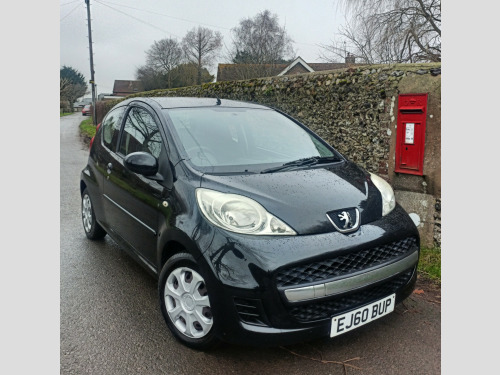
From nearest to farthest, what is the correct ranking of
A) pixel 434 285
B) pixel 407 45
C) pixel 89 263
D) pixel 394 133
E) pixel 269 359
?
pixel 269 359 < pixel 434 285 < pixel 89 263 < pixel 394 133 < pixel 407 45

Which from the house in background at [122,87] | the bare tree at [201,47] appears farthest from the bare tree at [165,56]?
the house in background at [122,87]

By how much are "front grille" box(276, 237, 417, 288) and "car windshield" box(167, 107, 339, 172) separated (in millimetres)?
887

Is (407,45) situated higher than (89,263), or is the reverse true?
(407,45)

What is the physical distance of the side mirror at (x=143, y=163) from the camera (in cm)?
288

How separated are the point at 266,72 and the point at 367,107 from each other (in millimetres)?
22269

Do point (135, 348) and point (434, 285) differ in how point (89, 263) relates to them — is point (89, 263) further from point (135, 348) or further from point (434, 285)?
point (434, 285)

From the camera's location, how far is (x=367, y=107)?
5.14 meters

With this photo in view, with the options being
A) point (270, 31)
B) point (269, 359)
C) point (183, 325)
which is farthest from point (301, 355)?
point (270, 31)

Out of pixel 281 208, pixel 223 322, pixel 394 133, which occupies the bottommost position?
pixel 223 322

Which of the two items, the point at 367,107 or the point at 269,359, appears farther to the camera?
the point at 367,107

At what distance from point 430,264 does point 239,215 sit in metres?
2.47

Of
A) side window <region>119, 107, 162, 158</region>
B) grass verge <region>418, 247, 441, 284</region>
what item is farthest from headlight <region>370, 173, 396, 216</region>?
side window <region>119, 107, 162, 158</region>

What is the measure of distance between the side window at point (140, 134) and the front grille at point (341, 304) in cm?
156

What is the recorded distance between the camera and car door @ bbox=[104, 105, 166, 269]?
3025 mm
